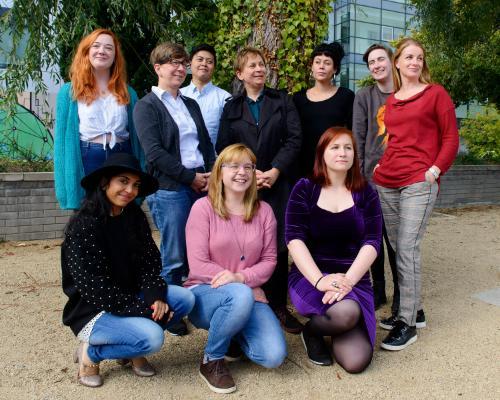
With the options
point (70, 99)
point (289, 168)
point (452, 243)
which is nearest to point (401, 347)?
point (289, 168)

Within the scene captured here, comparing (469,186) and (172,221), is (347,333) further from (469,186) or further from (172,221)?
(469,186)

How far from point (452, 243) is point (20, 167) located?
5.87m

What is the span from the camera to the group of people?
2738 millimetres

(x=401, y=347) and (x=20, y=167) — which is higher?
(x=20, y=167)

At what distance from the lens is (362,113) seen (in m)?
3.81

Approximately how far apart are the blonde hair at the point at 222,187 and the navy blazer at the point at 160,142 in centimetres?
26

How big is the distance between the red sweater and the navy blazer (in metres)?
1.38

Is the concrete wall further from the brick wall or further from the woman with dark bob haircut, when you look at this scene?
the brick wall

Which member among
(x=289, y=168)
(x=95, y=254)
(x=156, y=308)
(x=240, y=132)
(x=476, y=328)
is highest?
(x=240, y=132)

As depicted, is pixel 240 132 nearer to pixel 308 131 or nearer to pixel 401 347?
pixel 308 131

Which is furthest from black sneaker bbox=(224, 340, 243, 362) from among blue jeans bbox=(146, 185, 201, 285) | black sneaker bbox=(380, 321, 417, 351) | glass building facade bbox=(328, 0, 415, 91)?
glass building facade bbox=(328, 0, 415, 91)

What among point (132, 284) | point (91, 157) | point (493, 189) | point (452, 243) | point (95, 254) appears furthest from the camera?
point (493, 189)

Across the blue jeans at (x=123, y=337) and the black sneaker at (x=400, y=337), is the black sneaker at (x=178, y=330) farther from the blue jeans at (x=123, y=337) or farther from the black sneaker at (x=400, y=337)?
the black sneaker at (x=400, y=337)

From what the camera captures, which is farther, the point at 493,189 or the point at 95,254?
the point at 493,189
